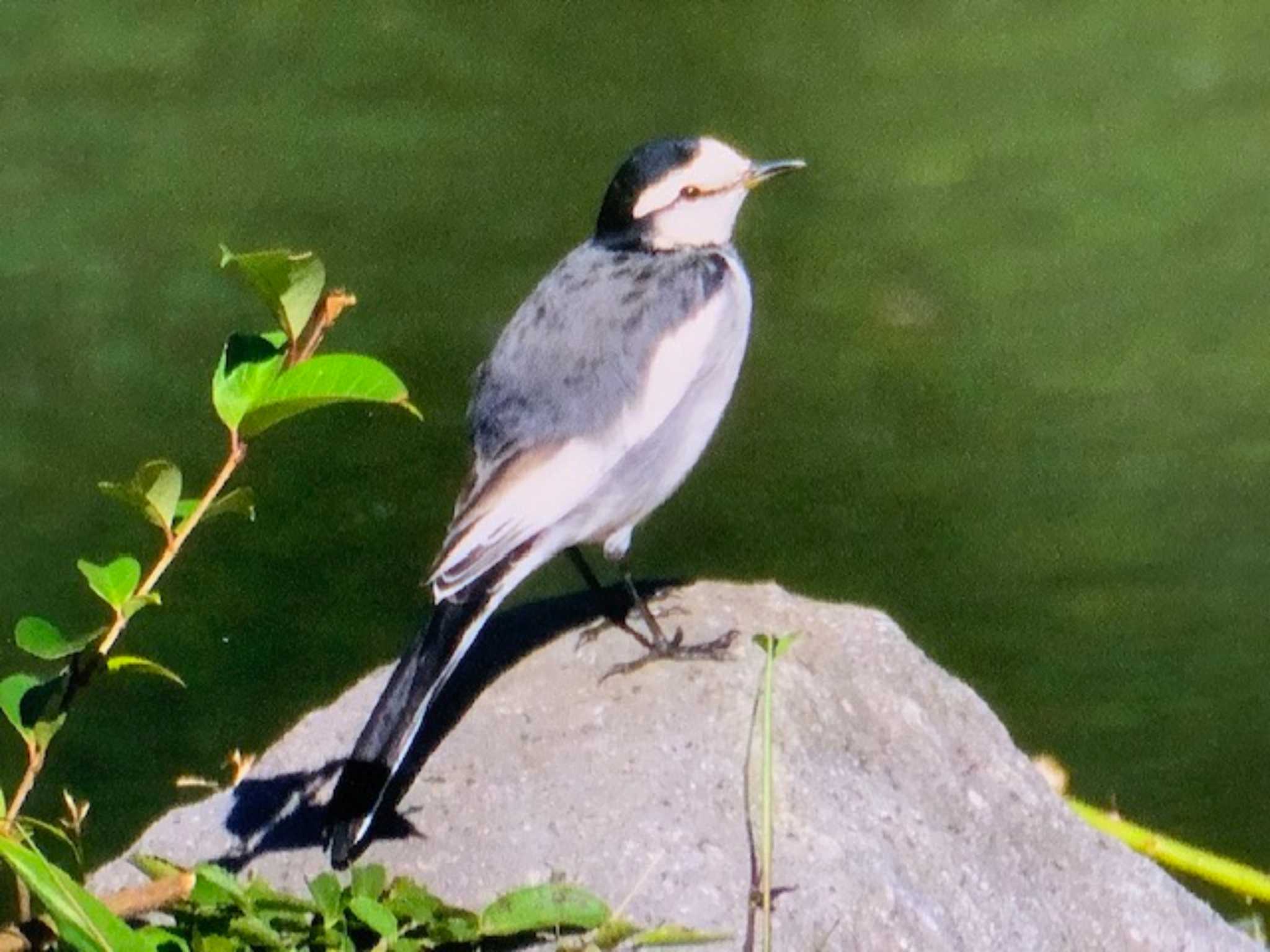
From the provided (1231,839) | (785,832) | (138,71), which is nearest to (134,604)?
(785,832)

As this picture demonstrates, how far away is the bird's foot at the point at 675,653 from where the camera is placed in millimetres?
2779

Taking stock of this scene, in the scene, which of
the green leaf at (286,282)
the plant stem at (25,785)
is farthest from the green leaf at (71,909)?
the green leaf at (286,282)

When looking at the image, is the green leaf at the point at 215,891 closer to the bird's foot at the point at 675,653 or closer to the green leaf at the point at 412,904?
the green leaf at the point at 412,904

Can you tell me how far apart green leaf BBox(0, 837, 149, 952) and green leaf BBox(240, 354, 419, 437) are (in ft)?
1.28

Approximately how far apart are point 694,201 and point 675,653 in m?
1.02

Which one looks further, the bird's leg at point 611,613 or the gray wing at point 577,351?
the gray wing at point 577,351

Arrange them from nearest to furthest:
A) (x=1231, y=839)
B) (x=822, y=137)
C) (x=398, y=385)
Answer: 1. (x=398, y=385)
2. (x=1231, y=839)
3. (x=822, y=137)

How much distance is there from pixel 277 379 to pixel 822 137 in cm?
298

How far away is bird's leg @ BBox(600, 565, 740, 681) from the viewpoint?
9.14ft

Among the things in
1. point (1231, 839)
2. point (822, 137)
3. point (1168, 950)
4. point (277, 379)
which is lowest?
point (1231, 839)

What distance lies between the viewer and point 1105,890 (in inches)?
105

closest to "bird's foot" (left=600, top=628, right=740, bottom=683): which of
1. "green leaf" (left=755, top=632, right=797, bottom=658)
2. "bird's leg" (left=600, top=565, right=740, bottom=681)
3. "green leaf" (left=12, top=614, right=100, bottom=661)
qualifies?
"bird's leg" (left=600, top=565, right=740, bottom=681)

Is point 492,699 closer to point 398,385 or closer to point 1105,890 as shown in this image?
point 1105,890

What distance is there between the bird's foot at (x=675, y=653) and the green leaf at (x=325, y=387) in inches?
41.5
